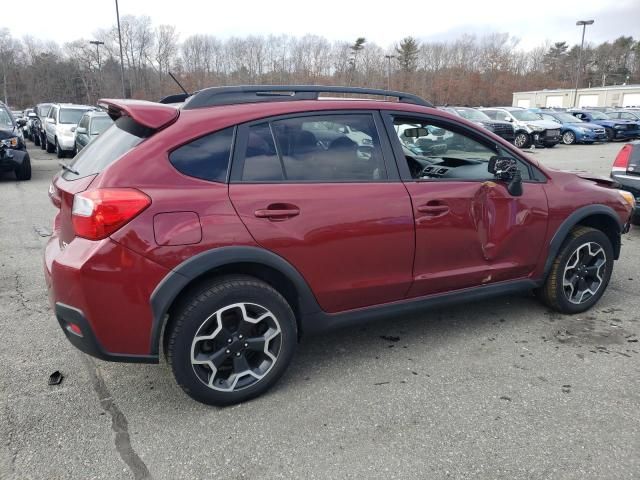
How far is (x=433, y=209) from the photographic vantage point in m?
3.20

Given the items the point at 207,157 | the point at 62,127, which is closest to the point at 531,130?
the point at 62,127

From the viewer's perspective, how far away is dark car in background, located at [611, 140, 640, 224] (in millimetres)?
6391

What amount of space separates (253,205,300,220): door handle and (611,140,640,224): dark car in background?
5.53 meters

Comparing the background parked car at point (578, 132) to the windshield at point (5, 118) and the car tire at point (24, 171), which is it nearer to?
the car tire at point (24, 171)

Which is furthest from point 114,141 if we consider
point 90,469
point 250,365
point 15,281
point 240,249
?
point 15,281

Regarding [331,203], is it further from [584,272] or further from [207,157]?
[584,272]

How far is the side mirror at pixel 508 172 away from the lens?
11.3ft

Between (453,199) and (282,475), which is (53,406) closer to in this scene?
(282,475)

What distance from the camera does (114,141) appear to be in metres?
2.86

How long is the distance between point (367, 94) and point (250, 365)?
199cm

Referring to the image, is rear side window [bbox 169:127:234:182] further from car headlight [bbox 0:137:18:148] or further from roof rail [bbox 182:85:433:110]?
car headlight [bbox 0:137:18:148]

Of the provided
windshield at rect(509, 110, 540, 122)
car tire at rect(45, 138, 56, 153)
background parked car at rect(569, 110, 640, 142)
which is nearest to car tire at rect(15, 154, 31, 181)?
car tire at rect(45, 138, 56, 153)

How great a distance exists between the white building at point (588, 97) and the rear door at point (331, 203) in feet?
212

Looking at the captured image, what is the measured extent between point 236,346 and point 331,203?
3.22 feet
